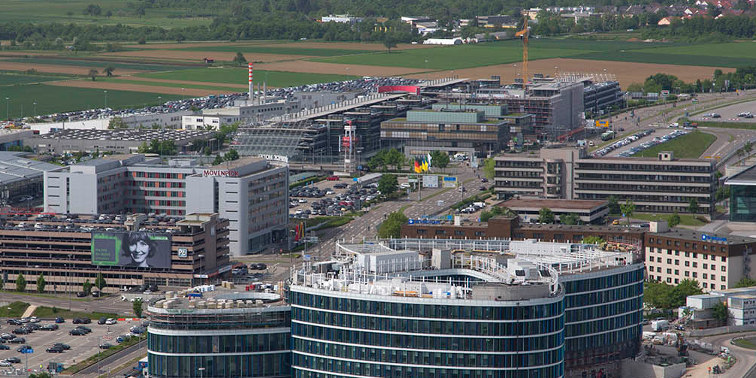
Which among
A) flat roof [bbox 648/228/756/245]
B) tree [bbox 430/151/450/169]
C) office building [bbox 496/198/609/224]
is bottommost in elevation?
office building [bbox 496/198/609/224]

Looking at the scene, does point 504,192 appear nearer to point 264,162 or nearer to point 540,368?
point 264,162

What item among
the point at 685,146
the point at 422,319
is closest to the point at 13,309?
the point at 422,319

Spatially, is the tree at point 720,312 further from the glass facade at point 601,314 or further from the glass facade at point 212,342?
the glass facade at point 212,342

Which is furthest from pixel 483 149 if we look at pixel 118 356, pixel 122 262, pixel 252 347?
pixel 252 347

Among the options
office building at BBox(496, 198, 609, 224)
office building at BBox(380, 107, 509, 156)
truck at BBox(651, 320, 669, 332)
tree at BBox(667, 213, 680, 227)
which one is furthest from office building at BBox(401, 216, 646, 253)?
office building at BBox(380, 107, 509, 156)

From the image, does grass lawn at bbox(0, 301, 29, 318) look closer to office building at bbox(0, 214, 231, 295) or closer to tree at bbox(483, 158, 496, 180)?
office building at bbox(0, 214, 231, 295)

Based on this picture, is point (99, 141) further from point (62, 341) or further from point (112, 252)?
point (62, 341)
